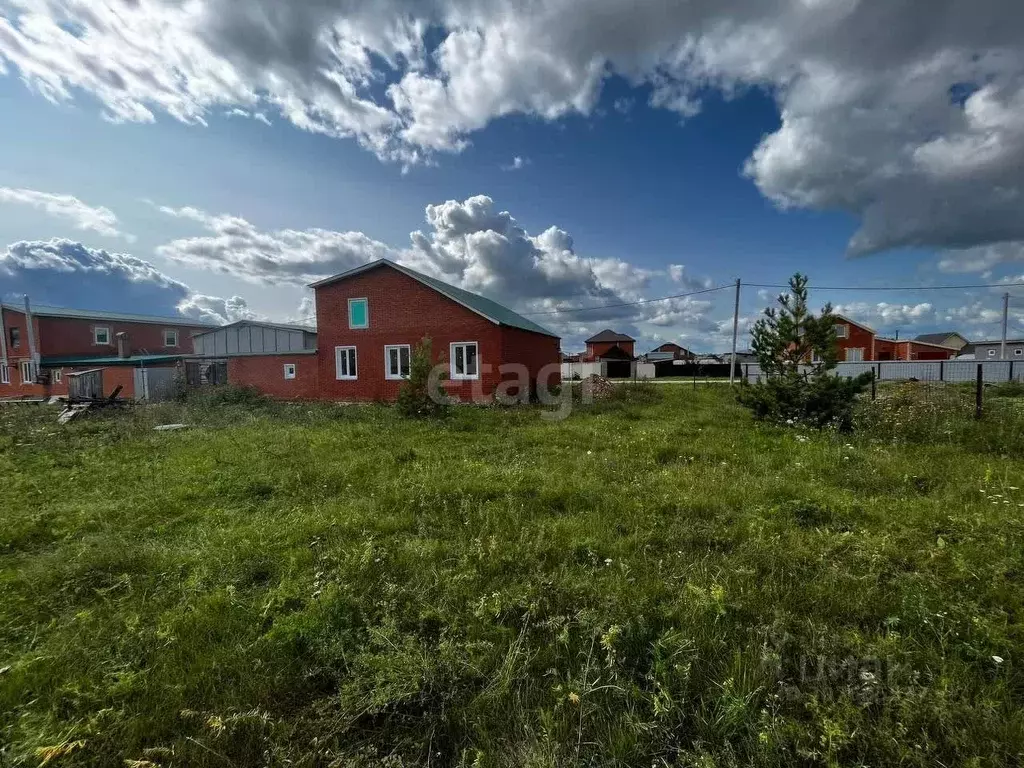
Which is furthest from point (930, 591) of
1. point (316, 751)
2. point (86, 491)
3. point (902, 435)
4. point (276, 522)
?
point (86, 491)

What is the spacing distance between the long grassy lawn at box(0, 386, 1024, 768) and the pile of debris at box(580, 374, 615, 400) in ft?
38.6

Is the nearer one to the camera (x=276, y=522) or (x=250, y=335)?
(x=276, y=522)

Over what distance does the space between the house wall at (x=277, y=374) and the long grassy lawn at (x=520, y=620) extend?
14258mm

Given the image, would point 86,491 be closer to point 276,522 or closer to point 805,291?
point 276,522

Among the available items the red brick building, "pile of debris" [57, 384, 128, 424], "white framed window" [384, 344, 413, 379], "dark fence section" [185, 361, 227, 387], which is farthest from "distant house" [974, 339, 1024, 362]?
"pile of debris" [57, 384, 128, 424]

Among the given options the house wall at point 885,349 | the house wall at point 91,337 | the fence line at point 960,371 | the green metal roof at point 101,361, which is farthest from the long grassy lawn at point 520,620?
the house wall at point 885,349

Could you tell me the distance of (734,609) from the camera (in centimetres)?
293

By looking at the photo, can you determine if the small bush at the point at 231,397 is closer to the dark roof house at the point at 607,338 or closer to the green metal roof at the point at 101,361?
the green metal roof at the point at 101,361

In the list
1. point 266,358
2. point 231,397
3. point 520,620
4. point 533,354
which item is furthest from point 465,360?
point 520,620

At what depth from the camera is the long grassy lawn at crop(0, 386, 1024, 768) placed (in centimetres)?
207

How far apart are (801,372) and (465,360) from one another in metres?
11.5

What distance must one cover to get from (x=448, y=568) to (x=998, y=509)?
19.3 feet

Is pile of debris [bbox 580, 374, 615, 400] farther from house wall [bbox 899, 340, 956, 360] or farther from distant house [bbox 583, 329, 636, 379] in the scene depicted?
house wall [bbox 899, 340, 956, 360]

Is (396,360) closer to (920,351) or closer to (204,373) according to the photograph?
(204,373)
